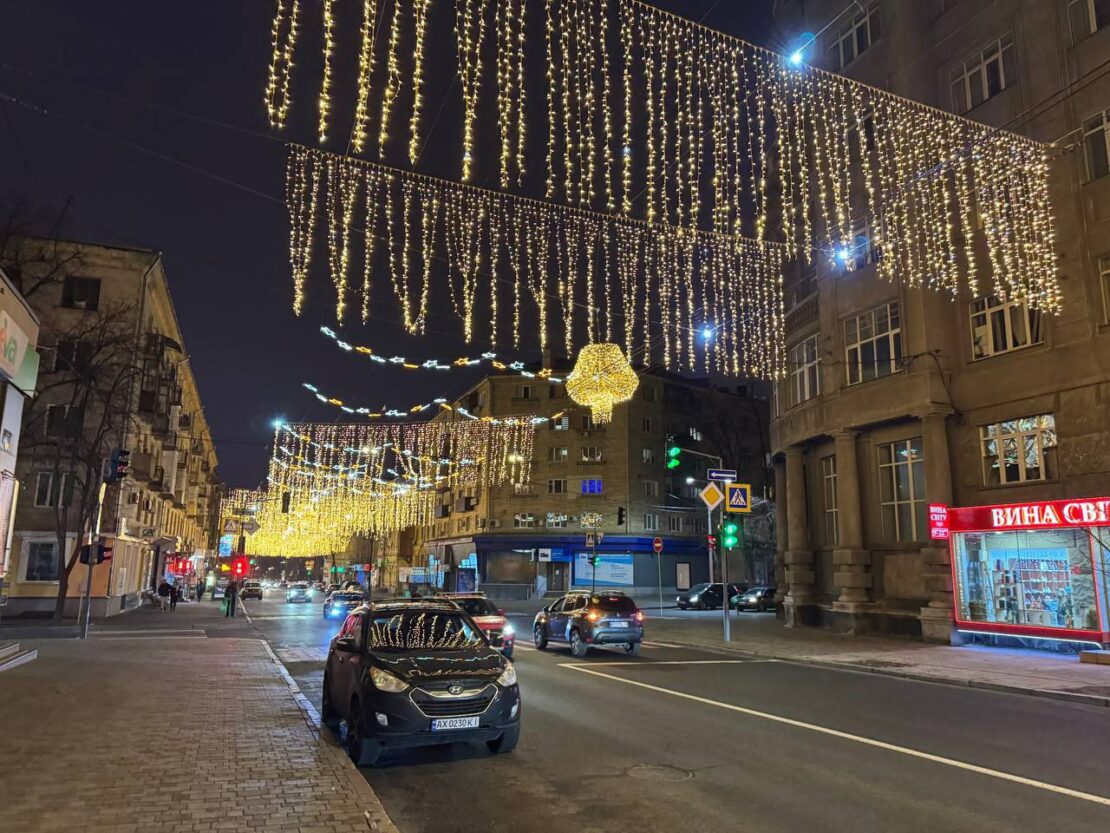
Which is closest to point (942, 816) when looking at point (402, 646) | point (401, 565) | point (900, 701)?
point (402, 646)

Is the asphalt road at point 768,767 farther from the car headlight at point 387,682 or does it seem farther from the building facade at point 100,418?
the building facade at point 100,418

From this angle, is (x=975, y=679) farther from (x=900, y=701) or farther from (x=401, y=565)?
(x=401, y=565)

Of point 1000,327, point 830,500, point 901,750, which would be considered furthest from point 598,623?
point 1000,327

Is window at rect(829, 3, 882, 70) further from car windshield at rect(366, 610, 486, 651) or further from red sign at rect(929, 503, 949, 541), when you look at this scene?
car windshield at rect(366, 610, 486, 651)

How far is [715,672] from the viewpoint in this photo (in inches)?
634

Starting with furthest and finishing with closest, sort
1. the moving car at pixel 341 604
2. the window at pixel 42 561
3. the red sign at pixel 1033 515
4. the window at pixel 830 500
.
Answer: the moving car at pixel 341 604
the window at pixel 42 561
the window at pixel 830 500
the red sign at pixel 1033 515

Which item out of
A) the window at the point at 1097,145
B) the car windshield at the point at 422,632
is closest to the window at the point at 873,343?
the window at the point at 1097,145

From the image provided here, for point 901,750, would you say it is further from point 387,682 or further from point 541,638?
point 541,638

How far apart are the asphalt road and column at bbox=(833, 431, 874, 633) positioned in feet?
37.0

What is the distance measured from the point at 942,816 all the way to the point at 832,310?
22.6 meters

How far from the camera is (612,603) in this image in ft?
64.8

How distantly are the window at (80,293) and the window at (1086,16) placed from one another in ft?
129

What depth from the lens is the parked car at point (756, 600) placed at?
4072 cm

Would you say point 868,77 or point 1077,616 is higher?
point 868,77
